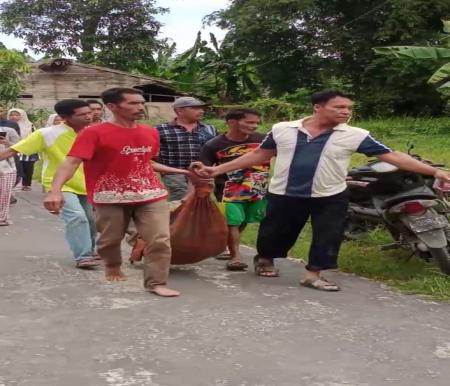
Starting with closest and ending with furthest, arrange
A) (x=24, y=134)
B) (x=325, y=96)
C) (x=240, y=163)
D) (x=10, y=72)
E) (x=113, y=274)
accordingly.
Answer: (x=325, y=96) < (x=113, y=274) < (x=240, y=163) < (x=24, y=134) < (x=10, y=72)

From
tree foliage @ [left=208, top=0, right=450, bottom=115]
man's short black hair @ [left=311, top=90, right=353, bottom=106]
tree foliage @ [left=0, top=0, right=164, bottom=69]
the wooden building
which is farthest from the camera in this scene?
tree foliage @ [left=0, top=0, right=164, bottom=69]

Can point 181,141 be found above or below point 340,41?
below

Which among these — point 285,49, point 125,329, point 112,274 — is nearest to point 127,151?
point 112,274

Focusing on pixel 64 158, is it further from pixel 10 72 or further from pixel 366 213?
pixel 10 72

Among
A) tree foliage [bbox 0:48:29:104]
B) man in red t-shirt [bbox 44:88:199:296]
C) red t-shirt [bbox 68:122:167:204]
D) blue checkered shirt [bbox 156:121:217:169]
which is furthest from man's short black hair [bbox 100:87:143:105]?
tree foliage [bbox 0:48:29:104]

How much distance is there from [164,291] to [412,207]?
2.00m

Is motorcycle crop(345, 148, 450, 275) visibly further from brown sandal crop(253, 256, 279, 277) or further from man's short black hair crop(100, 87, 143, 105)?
man's short black hair crop(100, 87, 143, 105)

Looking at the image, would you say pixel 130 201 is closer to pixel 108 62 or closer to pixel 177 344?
pixel 177 344

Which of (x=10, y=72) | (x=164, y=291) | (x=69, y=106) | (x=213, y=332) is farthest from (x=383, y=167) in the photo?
(x=10, y=72)

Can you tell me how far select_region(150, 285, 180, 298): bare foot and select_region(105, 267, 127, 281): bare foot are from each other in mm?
477

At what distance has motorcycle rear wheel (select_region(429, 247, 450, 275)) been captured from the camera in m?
5.80

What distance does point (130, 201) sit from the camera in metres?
5.56

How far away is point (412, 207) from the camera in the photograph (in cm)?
584

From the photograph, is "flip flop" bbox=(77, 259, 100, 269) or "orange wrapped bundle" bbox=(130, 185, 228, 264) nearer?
"orange wrapped bundle" bbox=(130, 185, 228, 264)
